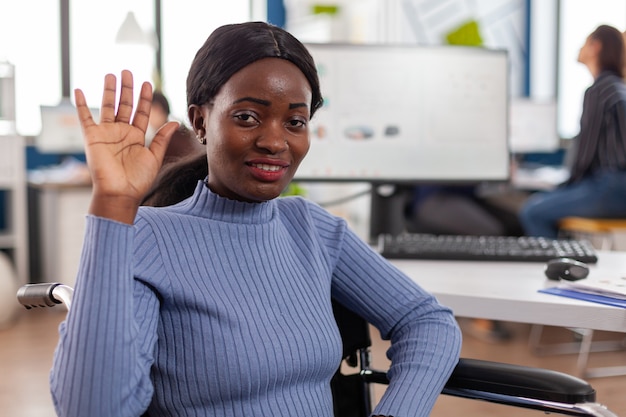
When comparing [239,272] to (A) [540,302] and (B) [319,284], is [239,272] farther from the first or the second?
(A) [540,302]

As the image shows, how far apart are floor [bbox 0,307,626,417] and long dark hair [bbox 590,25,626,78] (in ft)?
4.01

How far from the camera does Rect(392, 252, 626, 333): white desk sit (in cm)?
109

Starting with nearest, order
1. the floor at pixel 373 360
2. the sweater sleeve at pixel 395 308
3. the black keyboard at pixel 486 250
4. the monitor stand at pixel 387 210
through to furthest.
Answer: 1. the sweater sleeve at pixel 395 308
2. the black keyboard at pixel 486 250
3. the monitor stand at pixel 387 210
4. the floor at pixel 373 360

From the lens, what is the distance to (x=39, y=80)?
5484 millimetres

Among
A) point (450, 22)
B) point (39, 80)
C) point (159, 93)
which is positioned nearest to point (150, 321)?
point (159, 93)

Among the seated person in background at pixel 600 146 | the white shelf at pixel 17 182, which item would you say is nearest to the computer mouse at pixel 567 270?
the seated person in background at pixel 600 146

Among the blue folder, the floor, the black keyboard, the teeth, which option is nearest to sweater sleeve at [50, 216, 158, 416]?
the teeth

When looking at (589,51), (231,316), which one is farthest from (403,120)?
(589,51)

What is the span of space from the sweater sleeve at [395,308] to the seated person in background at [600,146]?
229 centimetres

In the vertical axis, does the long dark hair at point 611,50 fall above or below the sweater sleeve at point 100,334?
above

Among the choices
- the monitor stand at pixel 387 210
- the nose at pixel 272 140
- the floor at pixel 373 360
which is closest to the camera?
the nose at pixel 272 140

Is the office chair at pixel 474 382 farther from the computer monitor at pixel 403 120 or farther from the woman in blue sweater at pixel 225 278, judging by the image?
the computer monitor at pixel 403 120

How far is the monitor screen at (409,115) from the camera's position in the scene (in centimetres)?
187

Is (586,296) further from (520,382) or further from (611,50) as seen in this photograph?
(611,50)
